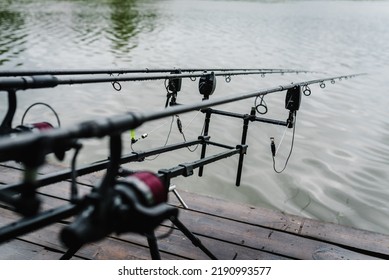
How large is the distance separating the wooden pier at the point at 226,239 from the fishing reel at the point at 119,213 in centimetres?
166

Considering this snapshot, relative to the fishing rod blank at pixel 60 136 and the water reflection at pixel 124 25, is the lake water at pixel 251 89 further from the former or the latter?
the fishing rod blank at pixel 60 136

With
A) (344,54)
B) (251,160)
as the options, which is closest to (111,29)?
(344,54)

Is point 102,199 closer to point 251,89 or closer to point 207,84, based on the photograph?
point 207,84

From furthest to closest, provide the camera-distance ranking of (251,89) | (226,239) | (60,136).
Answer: (251,89) < (226,239) < (60,136)

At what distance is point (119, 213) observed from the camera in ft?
4.96

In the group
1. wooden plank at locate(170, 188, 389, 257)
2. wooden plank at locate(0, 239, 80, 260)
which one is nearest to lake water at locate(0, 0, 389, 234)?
wooden plank at locate(170, 188, 389, 257)

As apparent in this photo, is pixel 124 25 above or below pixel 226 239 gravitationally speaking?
below

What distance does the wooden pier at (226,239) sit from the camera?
315 cm

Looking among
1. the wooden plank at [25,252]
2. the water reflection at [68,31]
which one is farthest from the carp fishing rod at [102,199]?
the water reflection at [68,31]

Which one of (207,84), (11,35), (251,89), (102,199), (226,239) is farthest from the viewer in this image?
(11,35)

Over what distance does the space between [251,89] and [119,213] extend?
34.2 feet

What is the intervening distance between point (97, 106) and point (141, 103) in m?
1.05

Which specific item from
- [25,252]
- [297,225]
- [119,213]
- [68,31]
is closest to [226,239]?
[297,225]
